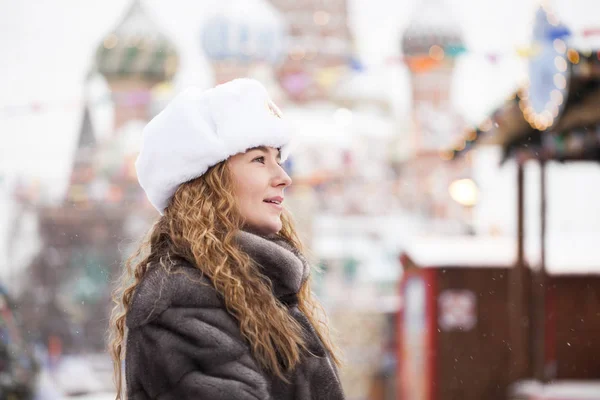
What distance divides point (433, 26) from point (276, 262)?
29.9m

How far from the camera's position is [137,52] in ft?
79.4

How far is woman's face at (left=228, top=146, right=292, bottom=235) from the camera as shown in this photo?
7.64 feet

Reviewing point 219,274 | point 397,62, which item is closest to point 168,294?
point 219,274

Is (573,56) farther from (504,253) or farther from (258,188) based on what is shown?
(258,188)

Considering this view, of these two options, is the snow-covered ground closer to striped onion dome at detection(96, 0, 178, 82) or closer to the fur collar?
striped onion dome at detection(96, 0, 178, 82)

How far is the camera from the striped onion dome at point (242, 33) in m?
21.9

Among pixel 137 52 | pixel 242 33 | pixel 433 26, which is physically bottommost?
pixel 137 52

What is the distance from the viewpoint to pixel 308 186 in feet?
89.6

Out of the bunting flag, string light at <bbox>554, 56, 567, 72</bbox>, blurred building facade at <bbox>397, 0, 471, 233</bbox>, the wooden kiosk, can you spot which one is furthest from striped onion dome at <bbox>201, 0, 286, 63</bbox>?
string light at <bbox>554, 56, 567, 72</bbox>

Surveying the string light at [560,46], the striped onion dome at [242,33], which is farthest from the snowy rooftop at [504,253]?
the striped onion dome at [242,33]

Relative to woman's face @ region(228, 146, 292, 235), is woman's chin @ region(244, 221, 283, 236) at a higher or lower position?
lower

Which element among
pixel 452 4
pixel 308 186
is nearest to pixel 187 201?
pixel 308 186

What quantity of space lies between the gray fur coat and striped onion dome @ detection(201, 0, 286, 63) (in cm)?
1945

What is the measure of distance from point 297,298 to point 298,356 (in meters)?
0.20
